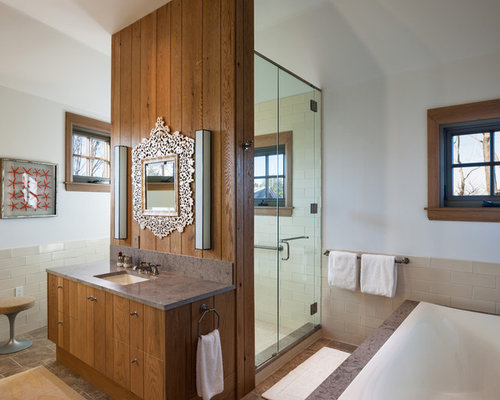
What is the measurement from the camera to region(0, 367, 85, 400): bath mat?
7.51 ft

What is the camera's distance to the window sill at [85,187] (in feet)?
12.4

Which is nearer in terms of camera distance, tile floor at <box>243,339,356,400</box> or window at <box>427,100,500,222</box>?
tile floor at <box>243,339,356,400</box>

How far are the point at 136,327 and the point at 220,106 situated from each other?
1471mm

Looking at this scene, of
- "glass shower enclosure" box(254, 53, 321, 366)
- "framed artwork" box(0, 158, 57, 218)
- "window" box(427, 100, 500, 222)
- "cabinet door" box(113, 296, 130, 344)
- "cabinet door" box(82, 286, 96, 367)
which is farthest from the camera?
"framed artwork" box(0, 158, 57, 218)

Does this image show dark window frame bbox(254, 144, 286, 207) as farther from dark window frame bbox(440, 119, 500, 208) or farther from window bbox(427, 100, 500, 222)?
dark window frame bbox(440, 119, 500, 208)

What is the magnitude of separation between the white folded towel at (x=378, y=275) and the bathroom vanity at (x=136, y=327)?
138cm

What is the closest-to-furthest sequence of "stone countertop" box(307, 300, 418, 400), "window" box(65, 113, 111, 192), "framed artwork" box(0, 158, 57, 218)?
"stone countertop" box(307, 300, 418, 400) < "framed artwork" box(0, 158, 57, 218) < "window" box(65, 113, 111, 192)

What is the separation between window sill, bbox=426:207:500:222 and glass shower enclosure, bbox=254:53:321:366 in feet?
3.32

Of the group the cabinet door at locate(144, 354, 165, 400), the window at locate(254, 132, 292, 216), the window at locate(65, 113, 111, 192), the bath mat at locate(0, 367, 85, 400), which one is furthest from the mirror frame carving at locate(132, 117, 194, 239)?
the window at locate(65, 113, 111, 192)

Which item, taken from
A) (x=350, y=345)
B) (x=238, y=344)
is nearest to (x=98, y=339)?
(x=238, y=344)

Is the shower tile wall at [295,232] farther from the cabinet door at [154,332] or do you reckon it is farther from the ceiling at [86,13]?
the ceiling at [86,13]

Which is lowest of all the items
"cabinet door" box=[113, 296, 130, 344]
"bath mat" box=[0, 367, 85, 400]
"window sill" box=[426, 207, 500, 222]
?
"bath mat" box=[0, 367, 85, 400]

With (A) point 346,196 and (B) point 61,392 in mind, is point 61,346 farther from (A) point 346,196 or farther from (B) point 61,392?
(A) point 346,196

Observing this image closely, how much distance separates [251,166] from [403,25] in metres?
1.58
